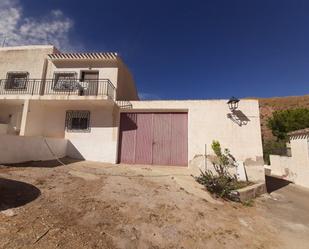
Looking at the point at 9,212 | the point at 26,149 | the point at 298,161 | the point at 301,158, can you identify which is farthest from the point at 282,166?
the point at 9,212

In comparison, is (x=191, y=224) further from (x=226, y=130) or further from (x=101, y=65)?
(x=101, y=65)

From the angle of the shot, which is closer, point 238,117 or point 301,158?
point 238,117

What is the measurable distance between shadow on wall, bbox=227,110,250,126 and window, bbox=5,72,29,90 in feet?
40.2

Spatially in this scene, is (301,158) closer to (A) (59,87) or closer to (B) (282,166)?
(B) (282,166)

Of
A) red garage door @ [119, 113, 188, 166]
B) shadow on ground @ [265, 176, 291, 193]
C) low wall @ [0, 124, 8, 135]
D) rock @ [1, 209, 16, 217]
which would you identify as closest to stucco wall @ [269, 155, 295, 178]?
shadow on ground @ [265, 176, 291, 193]

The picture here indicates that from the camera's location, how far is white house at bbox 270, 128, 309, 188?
467 inches

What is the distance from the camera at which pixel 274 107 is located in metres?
53.5

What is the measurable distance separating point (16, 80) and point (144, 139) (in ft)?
29.9

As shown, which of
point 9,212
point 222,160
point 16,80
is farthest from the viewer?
point 16,80

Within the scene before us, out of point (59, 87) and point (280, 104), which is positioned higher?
point (280, 104)

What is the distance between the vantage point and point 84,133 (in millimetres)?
11836

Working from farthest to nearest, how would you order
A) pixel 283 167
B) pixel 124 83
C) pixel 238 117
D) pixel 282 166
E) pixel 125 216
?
pixel 282 166, pixel 283 167, pixel 124 83, pixel 238 117, pixel 125 216

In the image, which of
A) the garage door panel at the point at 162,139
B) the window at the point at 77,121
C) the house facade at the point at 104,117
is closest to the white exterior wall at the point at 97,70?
the house facade at the point at 104,117

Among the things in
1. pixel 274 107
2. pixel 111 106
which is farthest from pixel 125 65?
pixel 274 107
